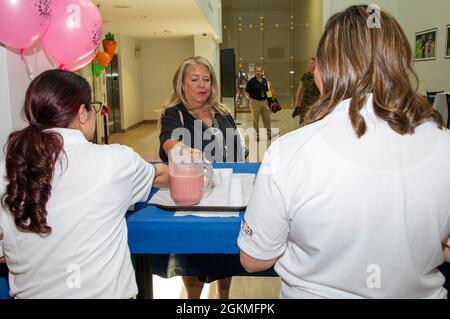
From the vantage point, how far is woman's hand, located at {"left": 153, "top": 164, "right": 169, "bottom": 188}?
1.56 m

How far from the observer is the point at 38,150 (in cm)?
113

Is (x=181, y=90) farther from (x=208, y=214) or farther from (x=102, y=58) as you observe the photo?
(x=102, y=58)

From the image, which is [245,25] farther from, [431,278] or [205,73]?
[431,278]

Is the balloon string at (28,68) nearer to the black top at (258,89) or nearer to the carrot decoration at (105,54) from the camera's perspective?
the carrot decoration at (105,54)

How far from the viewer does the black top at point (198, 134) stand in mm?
2391

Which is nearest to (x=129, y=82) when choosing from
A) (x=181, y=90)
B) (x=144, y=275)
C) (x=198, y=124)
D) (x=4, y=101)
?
(x=181, y=90)

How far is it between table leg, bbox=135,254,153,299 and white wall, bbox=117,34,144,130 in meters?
9.35

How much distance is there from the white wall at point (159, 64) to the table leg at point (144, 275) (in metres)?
11.1

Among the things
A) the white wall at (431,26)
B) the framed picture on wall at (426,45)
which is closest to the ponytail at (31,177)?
the white wall at (431,26)

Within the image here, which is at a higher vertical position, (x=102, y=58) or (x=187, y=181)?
(x=102, y=58)

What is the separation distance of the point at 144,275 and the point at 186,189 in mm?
818

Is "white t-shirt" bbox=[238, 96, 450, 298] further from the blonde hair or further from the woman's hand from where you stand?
the blonde hair

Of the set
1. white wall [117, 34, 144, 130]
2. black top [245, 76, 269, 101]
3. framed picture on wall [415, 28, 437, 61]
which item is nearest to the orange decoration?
black top [245, 76, 269, 101]
